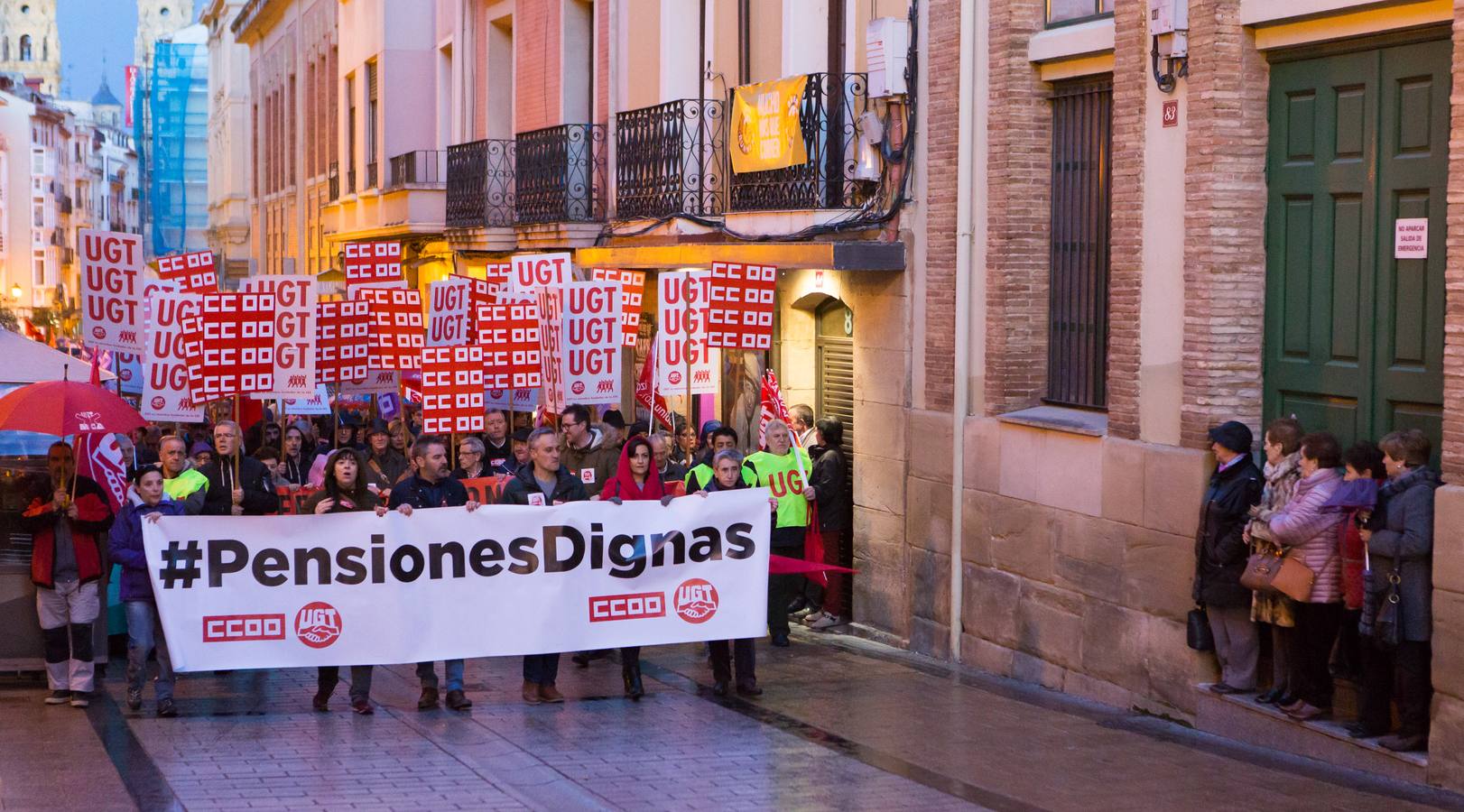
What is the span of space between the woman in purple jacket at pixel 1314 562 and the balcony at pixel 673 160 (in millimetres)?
8956

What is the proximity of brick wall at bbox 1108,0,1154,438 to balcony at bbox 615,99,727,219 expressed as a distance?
6.54 m

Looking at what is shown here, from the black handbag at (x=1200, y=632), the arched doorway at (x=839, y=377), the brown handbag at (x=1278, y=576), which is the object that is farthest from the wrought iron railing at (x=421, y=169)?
the brown handbag at (x=1278, y=576)

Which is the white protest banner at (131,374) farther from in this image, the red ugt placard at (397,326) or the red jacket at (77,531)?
the red jacket at (77,531)

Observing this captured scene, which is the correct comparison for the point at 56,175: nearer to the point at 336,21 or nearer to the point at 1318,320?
the point at 336,21

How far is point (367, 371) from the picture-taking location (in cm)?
1828

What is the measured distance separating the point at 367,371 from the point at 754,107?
4340 mm

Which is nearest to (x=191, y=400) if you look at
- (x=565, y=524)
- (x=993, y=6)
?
→ (x=565, y=524)

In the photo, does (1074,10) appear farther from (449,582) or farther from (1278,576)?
(449,582)

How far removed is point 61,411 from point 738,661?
179 inches

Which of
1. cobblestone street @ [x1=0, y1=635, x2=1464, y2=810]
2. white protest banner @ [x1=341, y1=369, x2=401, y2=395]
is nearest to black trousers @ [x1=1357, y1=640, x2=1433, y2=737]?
cobblestone street @ [x1=0, y1=635, x2=1464, y2=810]

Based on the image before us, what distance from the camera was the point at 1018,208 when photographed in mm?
13758

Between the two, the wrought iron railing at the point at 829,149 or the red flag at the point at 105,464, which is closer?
the red flag at the point at 105,464

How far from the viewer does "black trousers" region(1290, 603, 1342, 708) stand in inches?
408

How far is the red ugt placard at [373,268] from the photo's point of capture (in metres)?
18.2
